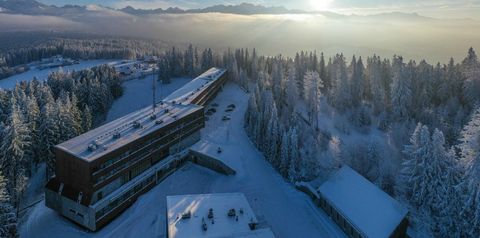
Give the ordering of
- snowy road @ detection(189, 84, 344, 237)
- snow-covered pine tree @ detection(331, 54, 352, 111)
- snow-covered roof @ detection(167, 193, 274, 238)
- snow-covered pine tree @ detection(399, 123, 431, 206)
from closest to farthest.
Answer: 1. snow-covered roof @ detection(167, 193, 274, 238)
2. snow-covered pine tree @ detection(399, 123, 431, 206)
3. snowy road @ detection(189, 84, 344, 237)
4. snow-covered pine tree @ detection(331, 54, 352, 111)

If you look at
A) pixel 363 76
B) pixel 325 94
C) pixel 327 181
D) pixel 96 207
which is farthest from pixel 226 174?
pixel 363 76

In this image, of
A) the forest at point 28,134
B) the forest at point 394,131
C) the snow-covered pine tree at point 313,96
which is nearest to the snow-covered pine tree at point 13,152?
the forest at point 28,134

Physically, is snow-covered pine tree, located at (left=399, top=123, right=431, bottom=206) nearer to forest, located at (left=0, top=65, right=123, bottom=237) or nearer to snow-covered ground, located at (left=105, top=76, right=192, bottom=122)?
forest, located at (left=0, top=65, right=123, bottom=237)

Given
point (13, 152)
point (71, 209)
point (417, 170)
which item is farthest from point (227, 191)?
point (13, 152)

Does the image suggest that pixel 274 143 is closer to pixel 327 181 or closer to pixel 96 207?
pixel 327 181

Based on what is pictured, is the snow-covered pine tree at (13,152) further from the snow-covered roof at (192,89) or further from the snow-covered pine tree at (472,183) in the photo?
the snow-covered pine tree at (472,183)

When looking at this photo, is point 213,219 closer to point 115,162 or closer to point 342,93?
point 115,162

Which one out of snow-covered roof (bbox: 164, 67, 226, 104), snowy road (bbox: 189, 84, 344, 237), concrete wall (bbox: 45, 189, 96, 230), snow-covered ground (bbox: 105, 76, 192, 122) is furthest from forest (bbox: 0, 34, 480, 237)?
snow-covered roof (bbox: 164, 67, 226, 104)

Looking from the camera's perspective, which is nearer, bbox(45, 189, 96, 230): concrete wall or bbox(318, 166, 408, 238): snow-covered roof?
bbox(318, 166, 408, 238): snow-covered roof
